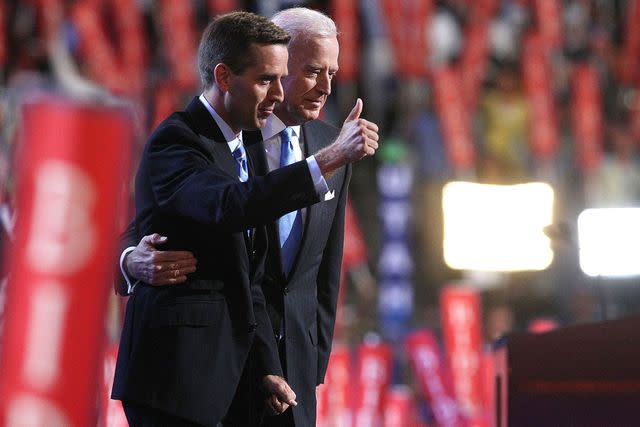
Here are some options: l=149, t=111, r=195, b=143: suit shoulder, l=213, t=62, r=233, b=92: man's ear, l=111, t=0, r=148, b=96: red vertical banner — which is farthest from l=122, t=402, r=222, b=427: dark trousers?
l=111, t=0, r=148, b=96: red vertical banner

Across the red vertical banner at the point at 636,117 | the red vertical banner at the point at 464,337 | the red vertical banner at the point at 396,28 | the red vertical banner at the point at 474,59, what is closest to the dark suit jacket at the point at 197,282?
the red vertical banner at the point at 464,337

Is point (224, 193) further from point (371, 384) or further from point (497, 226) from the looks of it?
point (371, 384)

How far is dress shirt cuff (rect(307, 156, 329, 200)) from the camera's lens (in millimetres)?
2523

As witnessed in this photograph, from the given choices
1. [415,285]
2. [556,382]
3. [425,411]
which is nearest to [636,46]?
[415,285]

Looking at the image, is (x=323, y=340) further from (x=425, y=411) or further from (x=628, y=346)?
(x=425, y=411)

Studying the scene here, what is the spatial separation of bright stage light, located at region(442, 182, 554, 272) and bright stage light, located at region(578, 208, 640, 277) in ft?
22.8

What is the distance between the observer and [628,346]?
3451 mm

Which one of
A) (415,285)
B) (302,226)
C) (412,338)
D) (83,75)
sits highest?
(83,75)

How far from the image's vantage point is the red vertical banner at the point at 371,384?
1255 cm

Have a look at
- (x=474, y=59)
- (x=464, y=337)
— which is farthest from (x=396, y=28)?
(x=464, y=337)

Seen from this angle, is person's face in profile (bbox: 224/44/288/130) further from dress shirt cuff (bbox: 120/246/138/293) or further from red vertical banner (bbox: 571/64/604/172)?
red vertical banner (bbox: 571/64/604/172)

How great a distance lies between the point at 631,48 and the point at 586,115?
3.45 feet

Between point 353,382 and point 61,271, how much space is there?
11.3 m

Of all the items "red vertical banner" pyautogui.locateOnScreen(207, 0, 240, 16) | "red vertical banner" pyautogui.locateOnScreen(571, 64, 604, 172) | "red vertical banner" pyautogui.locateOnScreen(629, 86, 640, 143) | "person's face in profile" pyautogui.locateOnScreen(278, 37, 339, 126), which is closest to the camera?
"person's face in profile" pyautogui.locateOnScreen(278, 37, 339, 126)
